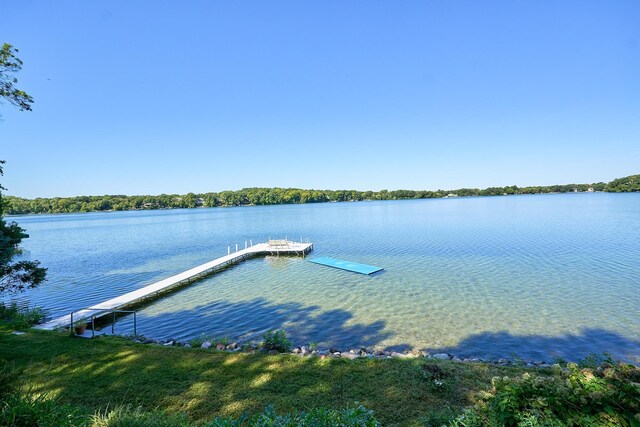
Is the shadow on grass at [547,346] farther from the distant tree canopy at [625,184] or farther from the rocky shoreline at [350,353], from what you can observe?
the distant tree canopy at [625,184]

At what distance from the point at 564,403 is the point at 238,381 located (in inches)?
226

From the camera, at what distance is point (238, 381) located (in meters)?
6.48

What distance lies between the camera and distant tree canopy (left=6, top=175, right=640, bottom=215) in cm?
14212

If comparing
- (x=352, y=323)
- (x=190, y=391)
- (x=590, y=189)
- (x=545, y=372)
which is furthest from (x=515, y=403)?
(x=590, y=189)

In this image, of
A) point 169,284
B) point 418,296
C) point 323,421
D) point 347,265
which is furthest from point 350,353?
point 347,265

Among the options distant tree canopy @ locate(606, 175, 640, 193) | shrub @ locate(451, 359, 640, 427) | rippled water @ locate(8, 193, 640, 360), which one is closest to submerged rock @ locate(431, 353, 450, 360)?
rippled water @ locate(8, 193, 640, 360)

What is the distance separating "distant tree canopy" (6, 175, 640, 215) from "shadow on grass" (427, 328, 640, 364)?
6222 inches

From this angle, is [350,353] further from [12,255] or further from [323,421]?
[12,255]

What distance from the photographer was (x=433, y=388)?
19.6 feet

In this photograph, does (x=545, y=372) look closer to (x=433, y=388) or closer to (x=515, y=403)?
(x=433, y=388)

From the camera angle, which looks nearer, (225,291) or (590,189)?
(225,291)

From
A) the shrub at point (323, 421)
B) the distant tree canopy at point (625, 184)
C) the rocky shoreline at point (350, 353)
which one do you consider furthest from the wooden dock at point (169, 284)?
the distant tree canopy at point (625, 184)

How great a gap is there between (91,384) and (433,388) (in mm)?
7239

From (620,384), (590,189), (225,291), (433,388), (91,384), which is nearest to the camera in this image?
(620,384)
